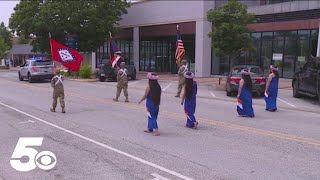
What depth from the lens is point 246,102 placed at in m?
14.2

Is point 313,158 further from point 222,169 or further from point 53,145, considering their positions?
point 53,145

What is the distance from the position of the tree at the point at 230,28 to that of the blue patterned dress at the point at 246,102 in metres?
11.7

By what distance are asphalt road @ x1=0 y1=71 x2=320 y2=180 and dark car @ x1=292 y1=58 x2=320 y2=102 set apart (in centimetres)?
205

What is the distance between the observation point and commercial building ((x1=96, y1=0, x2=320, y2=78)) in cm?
3094

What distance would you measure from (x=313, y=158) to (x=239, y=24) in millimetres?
18101

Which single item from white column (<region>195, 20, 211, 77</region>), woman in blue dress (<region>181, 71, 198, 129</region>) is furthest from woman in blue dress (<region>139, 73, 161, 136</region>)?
white column (<region>195, 20, 211, 77</region>)

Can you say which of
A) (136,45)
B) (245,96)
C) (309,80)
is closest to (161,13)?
(136,45)

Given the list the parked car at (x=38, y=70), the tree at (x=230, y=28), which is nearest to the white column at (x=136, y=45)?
the parked car at (x=38, y=70)

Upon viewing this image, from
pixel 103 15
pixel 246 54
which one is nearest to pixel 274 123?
pixel 246 54

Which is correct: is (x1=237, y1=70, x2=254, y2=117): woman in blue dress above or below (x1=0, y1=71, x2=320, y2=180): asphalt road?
above

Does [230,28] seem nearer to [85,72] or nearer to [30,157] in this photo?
[85,72]

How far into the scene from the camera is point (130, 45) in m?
49.6

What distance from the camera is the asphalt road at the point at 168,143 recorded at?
7668mm

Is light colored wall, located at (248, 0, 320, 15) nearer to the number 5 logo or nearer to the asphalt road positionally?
the asphalt road
